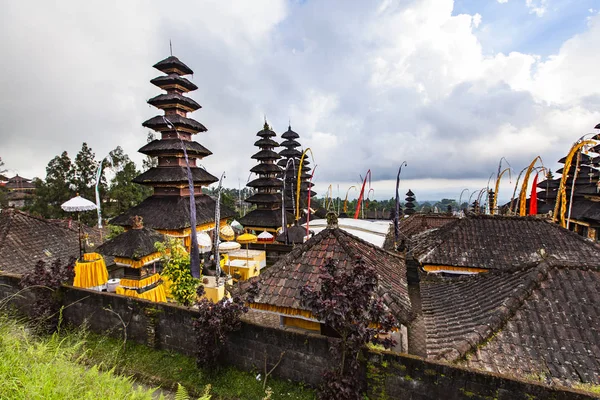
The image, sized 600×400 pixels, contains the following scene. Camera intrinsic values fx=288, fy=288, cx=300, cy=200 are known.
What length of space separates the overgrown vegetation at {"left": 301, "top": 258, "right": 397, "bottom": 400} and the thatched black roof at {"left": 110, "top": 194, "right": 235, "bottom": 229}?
14.3 meters

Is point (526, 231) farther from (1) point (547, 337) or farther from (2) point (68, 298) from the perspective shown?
(2) point (68, 298)

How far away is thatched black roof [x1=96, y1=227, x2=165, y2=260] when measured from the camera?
36.0ft

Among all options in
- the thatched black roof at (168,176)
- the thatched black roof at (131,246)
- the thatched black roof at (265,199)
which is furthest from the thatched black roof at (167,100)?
Answer: the thatched black roof at (131,246)

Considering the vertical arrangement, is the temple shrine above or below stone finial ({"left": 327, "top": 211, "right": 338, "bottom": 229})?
below

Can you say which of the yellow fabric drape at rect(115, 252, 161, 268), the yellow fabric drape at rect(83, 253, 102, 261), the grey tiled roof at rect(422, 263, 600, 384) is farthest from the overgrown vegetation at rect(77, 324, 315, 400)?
the yellow fabric drape at rect(83, 253, 102, 261)

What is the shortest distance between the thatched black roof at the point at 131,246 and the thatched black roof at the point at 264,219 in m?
13.0

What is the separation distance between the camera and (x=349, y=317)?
4.25 m

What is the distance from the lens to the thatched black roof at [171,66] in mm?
20156

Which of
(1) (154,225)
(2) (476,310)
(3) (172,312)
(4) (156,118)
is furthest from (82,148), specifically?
(2) (476,310)

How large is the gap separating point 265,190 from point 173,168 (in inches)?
352

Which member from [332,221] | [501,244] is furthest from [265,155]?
[332,221]

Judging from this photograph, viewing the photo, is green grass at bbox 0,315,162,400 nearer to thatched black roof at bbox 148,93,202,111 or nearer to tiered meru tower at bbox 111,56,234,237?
tiered meru tower at bbox 111,56,234,237

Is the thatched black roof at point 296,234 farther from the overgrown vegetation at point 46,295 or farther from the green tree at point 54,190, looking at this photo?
the green tree at point 54,190

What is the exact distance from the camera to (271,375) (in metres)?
5.61
